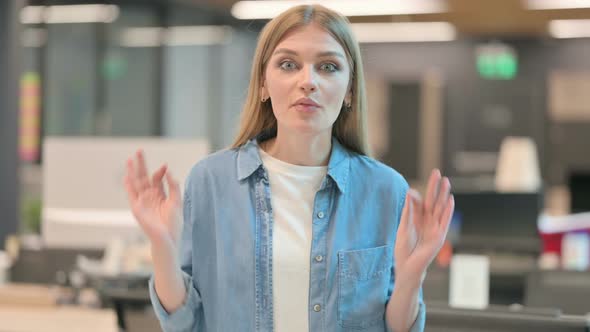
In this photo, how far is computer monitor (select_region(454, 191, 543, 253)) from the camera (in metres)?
5.08

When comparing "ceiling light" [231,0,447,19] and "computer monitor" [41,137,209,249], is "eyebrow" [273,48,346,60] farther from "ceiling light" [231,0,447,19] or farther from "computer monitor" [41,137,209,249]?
"ceiling light" [231,0,447,19]

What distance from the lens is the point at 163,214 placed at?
1643 millimetres

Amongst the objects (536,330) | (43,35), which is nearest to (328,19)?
(536,330)

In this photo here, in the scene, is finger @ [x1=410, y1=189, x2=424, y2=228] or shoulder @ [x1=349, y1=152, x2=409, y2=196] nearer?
finger @ [x1=410, y1=189, x2=424, y2=228]

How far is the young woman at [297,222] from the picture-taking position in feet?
5.32

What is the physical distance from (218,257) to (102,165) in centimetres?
258

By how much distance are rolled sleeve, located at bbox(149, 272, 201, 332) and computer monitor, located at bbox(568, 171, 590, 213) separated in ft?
30.7

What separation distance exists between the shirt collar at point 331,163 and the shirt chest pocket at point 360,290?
126 millimetres

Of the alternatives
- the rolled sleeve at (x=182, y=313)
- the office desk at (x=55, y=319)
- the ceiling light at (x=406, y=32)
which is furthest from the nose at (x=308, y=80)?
the ceiling light at (x=406, y=32)

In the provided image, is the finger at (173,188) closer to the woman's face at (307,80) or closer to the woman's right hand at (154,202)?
the woman's right hand at (154,202)

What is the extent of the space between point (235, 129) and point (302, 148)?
282 millimetres

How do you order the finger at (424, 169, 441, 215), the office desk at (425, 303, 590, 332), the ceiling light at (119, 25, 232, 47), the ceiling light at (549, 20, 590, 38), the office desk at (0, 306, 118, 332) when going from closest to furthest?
the finger at (424, 169, 441, 215), the office desk at (425, 303, 590, 332), the office desk at (0, 306, 118, 332), the ceiling light at (119, 25, 232, 47), the ceiling light at (549, 20, 590, 38)

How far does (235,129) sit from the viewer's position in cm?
195

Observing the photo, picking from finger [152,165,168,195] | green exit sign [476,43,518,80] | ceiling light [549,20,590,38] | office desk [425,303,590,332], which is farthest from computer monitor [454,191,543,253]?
green exit sign [476,43,518,80]
